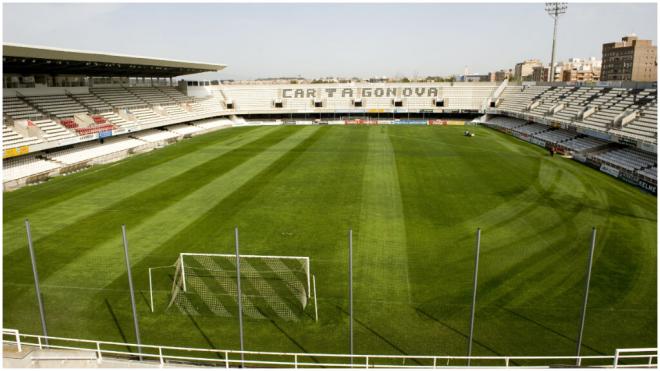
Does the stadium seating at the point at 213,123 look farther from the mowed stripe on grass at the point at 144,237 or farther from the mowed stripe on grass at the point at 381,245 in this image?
the mowed stripe on grass at the point at 381,245

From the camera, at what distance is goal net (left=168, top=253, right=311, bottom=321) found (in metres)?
13.1

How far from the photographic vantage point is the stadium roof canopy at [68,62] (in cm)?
2923

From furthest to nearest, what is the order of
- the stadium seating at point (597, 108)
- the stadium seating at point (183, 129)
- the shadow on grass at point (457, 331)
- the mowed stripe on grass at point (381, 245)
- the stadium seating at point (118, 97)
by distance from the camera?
the stadium seating at point (183, 129), the stadium seating at point (118, 97), the stadium seating at point (597, 108), the mowed stripe on grass at point (381, 245), the shadow on grass at point (457, 331)

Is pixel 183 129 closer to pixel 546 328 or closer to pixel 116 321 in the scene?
pixel 116 321

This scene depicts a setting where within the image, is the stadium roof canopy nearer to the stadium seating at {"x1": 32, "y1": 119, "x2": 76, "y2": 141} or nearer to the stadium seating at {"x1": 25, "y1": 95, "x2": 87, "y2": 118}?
the stadium seating at {"x1": 25, "y1": 95, "x2": 87, "y2": 118}

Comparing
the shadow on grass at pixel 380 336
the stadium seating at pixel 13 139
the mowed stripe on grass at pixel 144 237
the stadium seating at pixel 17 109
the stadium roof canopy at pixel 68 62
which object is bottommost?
the shadow on grass at pixel 380 336

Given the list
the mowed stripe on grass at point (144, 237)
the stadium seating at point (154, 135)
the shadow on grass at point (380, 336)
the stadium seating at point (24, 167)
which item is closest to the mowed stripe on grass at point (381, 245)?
the shadow on grass at point (380, 336)

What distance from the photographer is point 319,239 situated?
59.0 feet

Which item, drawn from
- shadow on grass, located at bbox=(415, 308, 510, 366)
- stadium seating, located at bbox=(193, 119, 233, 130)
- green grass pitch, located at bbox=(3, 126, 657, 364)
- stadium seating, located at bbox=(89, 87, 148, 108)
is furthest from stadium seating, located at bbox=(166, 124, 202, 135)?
shadow on grass, located at bbox=(415, 308, 510, 366)

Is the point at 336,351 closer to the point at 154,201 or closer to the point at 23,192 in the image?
the point at 154,201

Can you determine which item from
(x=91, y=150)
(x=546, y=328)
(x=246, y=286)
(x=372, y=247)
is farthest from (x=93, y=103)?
(x=546, y=328)

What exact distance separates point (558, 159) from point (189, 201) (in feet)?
92.3

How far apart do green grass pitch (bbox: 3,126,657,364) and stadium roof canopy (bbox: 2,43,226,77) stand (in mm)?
8545

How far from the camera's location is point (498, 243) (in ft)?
56.7
